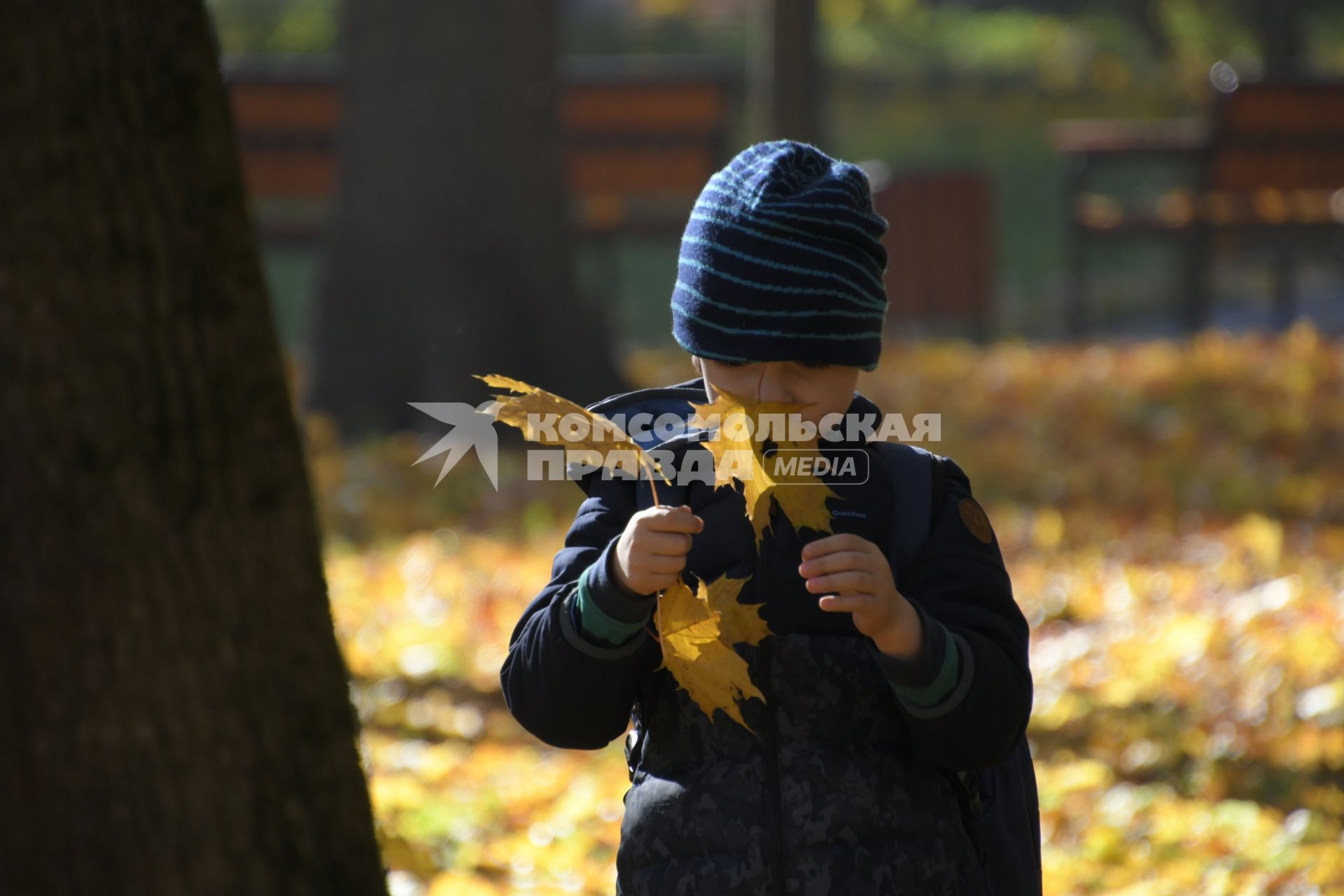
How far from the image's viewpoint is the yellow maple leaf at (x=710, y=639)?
1951mm

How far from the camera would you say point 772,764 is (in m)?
2.01

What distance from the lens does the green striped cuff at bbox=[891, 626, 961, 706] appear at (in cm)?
194

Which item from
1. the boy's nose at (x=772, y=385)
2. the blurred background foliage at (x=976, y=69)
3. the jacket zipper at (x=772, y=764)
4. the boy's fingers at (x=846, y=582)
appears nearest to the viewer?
the boy's fingers at (x=846, y=582)

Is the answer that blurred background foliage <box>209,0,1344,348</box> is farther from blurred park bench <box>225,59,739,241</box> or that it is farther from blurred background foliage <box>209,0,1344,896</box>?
blurred background foliage <box>209,0,1344,896</box>

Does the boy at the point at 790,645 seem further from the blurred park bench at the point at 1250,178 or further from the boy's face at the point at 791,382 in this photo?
the blurred park bench at the point at 1250,178

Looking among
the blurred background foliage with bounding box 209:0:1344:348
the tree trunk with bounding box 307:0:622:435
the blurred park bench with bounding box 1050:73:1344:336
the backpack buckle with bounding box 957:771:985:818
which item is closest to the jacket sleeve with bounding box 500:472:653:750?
the backpack buckle with bounding box 957:771:985:818

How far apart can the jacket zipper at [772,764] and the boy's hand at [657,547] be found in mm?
180

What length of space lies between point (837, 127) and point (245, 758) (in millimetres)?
20020

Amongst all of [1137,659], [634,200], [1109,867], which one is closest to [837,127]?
[634,200]

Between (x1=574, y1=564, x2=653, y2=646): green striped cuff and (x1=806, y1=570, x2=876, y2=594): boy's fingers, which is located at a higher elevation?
(x1=806, y1=570, x2=876, y2=594): boy's fingers

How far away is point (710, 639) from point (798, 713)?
16 cm

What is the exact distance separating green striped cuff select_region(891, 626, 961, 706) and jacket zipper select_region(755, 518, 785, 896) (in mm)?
158

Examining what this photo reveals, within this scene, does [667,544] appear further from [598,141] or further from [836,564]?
[598,141]

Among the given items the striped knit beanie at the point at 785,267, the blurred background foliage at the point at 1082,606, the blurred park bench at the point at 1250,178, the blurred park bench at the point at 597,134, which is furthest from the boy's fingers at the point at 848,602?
the blurred park bench at the point at 1250,178
